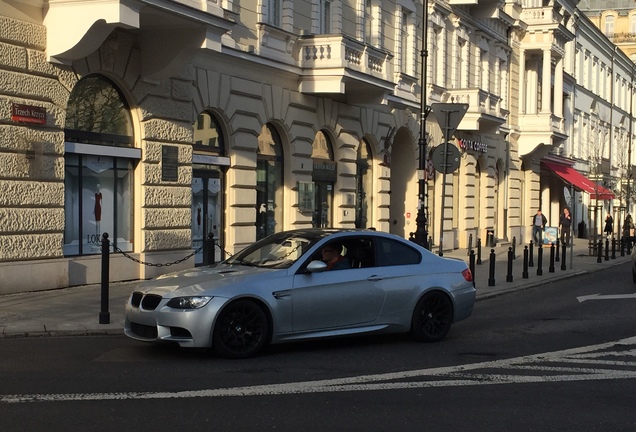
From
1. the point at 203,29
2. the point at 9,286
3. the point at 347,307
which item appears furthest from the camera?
the point at 203,29

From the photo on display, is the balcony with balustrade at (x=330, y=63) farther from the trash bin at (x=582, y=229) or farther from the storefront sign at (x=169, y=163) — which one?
the trash bin at (x=582, y=229)

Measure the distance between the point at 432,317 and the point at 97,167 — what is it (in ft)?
27.3

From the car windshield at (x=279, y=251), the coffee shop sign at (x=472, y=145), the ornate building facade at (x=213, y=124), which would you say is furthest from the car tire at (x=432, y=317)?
the coffee shop sign at (x=472, y=145)

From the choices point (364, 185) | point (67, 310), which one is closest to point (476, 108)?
point (364, 185)

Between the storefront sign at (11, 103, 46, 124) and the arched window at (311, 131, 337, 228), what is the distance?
33.2 ft

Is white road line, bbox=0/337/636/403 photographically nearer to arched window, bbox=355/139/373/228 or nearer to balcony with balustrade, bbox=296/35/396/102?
balcony with balustrade, bbox=296/35/396/102

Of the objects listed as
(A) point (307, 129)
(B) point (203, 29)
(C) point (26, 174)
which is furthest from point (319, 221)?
(C) point (26, 174)

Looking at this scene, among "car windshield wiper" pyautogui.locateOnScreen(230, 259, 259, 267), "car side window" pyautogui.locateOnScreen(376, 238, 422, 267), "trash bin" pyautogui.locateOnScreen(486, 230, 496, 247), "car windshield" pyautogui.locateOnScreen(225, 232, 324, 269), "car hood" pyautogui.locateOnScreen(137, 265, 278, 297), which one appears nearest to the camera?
"car hood" pyautogui.locateOnScreen(137, 265, 278, 297)

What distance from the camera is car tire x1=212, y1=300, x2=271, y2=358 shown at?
9781 millimetres

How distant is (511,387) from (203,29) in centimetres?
1113

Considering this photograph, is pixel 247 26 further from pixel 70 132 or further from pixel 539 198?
pixel 539 198

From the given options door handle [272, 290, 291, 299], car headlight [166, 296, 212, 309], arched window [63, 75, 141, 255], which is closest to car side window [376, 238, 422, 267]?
door handle [272, 290, 291, 299]

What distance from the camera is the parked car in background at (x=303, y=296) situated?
974 cm

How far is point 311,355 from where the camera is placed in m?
10.4
